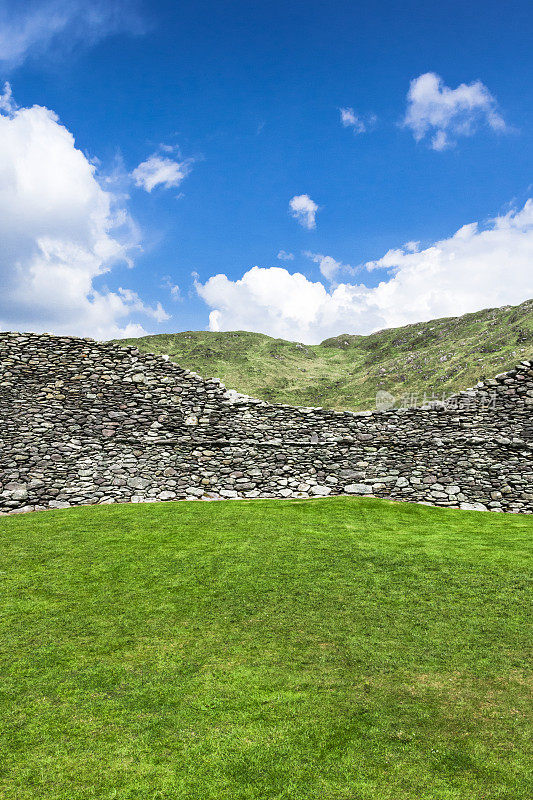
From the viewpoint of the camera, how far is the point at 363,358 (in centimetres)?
12150

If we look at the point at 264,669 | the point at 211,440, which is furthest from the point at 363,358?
the point at 264,669

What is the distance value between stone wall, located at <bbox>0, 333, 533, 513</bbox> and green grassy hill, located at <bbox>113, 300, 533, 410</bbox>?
57.6 metres

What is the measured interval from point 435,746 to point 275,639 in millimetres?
2528

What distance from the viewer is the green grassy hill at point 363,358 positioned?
3228 inches

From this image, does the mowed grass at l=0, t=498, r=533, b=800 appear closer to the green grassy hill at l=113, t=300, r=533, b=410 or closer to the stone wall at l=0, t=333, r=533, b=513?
the stone wall at l=0, t=333, r=533, b=513

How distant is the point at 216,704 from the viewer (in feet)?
16.2

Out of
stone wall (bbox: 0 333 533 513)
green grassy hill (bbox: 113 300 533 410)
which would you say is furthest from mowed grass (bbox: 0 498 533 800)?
green grassy hill (bbox: 113 300 533 410)

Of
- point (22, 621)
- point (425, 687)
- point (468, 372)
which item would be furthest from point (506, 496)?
point (468, 372)

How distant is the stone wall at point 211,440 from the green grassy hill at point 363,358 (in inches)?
2268

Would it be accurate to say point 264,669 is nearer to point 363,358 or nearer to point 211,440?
point 211,440

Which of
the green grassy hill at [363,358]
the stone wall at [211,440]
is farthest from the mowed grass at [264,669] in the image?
the green grassy hill at [363,358]

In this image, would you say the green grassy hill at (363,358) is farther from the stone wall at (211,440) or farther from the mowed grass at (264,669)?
the mowed grass at (264,669)

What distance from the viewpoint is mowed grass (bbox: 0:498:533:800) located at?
3.97 meters

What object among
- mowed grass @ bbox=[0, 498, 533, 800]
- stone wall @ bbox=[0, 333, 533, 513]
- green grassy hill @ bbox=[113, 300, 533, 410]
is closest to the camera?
mowed grass @ bbox=[0, 498, 533, 800]
